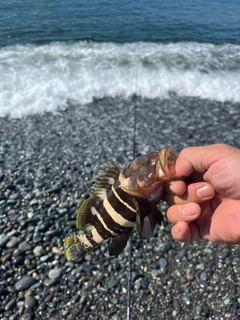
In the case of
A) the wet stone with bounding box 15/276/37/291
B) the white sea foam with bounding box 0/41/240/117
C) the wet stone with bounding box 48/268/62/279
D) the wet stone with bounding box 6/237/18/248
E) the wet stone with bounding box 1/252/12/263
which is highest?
the white sea foam with bounding box 0/41/240/117

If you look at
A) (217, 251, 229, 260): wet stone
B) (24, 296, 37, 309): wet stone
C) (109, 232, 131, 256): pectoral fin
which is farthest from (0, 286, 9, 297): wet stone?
(217, 251, 229, 260): wet stone

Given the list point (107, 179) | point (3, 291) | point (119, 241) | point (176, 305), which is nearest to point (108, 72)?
Result: point (3, 291)

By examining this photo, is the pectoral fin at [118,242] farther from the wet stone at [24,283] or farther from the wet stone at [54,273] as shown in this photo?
the wet stone at [24,283]

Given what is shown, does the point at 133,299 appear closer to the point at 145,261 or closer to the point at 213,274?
the point at 145,261

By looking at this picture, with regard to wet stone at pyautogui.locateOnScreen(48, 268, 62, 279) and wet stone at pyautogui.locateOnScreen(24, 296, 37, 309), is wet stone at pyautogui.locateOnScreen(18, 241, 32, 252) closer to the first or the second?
wet stone at pyautogui.locateOnScreen(48, 268, 62, 279)

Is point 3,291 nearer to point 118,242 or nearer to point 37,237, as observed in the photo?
point 37,237

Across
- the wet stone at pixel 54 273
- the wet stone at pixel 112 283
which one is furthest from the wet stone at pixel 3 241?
the wet stone at pixel 112 283
